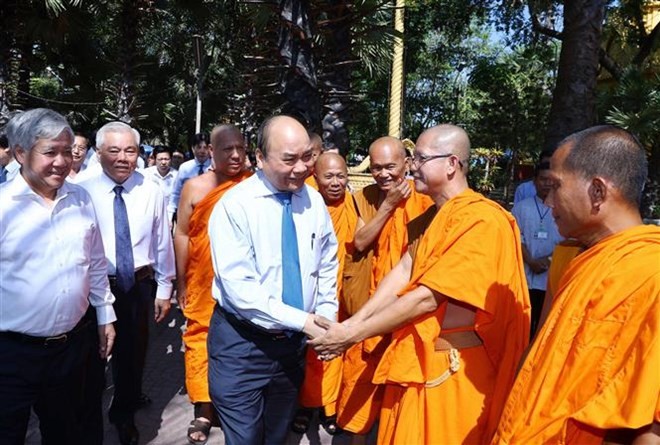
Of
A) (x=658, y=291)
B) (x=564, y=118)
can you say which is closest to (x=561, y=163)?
(x=658, y=291)

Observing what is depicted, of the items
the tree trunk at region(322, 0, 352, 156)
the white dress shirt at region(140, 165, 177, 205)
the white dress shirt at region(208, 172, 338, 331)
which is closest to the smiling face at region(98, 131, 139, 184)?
the white dress shirt at region(208, 172, 338, 331)

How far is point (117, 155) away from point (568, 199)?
253 cm

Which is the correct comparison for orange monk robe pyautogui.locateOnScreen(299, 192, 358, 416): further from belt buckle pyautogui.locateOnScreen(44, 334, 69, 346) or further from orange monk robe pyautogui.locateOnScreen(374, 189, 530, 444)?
belt buckle pyautogui.locateOnScreen(44, 334, 69, 346)

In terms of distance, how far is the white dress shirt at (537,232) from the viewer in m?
4.16

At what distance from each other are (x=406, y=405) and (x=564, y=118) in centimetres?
496

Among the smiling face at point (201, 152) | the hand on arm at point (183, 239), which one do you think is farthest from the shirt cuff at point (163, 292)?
the smiling face at point (201, 152)

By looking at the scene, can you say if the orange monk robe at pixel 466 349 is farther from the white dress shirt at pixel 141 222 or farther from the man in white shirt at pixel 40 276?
the white dress shirt at pixel 141 222

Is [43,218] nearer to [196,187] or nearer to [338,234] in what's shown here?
[196,187]

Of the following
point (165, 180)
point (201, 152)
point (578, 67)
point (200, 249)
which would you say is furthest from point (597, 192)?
point (165, 180)

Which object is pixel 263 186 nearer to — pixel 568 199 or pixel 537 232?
pixel 568 199

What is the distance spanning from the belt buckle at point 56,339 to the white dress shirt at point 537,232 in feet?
10.7

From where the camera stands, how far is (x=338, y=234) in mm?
3758

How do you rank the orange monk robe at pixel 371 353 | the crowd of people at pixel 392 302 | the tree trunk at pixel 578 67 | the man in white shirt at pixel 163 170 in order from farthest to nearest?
the man in white shirt at pixel 163 170 < the tree trunk at pixel 578 67 < the orange monk robe at pixel 371 353 < the crowd of people at pixel 392 302

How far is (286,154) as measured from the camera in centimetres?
238
